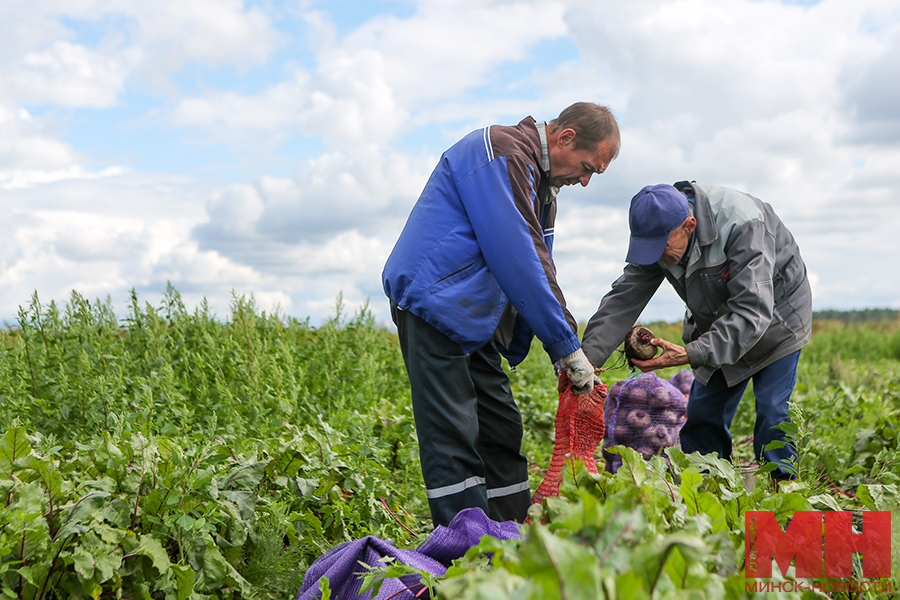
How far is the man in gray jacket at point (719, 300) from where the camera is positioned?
3.42m

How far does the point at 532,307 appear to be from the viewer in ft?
9.28

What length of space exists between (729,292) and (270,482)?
8.51 ft

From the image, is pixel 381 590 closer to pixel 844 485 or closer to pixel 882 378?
pixel 844 485

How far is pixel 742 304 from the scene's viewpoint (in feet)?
11.3

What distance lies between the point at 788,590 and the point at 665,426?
2960mm

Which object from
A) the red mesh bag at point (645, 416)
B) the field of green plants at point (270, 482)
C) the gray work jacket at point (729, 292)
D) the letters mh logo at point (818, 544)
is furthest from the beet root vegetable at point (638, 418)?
the letters mh logo at point (818, 544)

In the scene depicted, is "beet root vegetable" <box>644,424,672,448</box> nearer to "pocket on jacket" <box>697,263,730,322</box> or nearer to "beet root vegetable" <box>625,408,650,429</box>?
"beet root vegetable" <box>625,408,650,429</box>

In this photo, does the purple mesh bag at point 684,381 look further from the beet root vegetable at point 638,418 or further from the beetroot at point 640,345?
the beetroot at point 640,345

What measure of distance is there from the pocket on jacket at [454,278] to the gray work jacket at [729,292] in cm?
113

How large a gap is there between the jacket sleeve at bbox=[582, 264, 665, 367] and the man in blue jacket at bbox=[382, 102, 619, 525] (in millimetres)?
691

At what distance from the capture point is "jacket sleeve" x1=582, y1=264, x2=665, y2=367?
3.73 meters

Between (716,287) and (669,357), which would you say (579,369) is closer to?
(669,357)

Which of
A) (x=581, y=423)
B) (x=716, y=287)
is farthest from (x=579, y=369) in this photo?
(x=716, y=287)

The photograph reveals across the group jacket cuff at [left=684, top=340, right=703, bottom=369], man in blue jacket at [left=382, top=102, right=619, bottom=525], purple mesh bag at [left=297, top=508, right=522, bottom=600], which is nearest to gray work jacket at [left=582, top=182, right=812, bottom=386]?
jacket cuff at [left=684, top=340, right=703, bottom=369]
